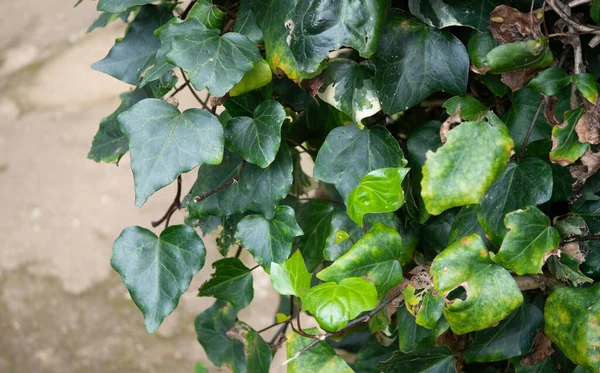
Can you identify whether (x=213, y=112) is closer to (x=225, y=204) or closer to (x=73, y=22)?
(x=225, y=204)

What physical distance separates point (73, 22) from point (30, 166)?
1.04m

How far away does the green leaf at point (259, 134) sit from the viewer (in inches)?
26.1

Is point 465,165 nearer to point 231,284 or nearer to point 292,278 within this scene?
point 292,278

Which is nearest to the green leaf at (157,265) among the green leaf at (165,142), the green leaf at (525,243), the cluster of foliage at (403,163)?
the cluster of foliage at (403,163)

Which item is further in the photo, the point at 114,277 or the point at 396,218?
the point at 114,277

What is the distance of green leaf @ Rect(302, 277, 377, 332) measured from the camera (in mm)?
575

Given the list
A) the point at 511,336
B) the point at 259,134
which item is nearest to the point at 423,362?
the point at 511,336

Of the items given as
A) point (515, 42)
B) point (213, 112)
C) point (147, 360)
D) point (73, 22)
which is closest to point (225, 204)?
point (213, 112)

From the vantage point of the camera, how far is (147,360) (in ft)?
6.97

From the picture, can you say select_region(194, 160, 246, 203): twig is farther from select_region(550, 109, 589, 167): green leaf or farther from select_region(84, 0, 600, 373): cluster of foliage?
select_region(550, 109, 589, 167): green leaf

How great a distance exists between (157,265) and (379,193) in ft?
0.86

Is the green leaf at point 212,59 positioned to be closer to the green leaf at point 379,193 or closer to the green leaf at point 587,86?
the green leaf at point 379,193

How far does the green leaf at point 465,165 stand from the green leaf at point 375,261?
4.2 inches

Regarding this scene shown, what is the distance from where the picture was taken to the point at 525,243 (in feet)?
1.94
